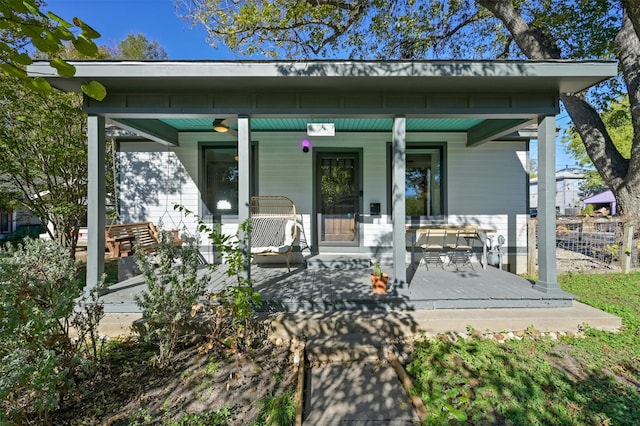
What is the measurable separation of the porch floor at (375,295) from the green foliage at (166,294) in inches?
35.7

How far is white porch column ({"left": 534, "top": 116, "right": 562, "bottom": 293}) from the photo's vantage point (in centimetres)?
381

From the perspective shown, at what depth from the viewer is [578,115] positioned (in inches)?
253

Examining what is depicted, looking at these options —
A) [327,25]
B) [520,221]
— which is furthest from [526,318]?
[327,25]

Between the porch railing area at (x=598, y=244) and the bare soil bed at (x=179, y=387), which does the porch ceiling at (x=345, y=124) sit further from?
the bare soil bed at (x=179, y=387)

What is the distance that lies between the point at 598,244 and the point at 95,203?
8.53m

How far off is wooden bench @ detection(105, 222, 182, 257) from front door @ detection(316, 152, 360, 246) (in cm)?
285

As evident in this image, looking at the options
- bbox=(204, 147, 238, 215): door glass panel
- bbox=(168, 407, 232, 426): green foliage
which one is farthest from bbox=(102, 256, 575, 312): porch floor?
bbox=(204, 147, 238, 215): door glass panel

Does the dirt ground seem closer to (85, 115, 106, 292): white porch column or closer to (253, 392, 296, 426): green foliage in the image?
(253, 392, 296, 426): green foliage

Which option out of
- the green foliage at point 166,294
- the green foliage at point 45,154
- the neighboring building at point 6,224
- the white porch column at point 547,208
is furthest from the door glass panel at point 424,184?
the neighboring building at point 6,224

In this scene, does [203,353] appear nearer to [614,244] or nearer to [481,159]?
[481,159]

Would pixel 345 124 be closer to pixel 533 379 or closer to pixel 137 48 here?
pixel 533 379

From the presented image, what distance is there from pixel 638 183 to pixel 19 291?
9137mm

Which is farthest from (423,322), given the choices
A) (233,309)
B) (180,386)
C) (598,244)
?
(598,244)

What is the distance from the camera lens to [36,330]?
2.00m
